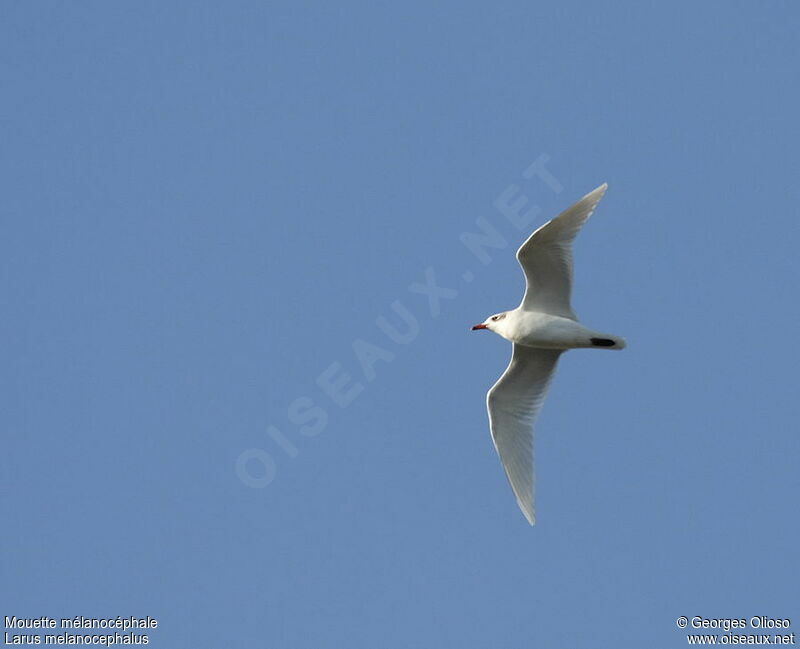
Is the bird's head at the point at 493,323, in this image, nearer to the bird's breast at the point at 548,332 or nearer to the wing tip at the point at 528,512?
the bird's breast at the point at 548,332

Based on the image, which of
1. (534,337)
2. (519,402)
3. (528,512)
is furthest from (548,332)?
(528,512)

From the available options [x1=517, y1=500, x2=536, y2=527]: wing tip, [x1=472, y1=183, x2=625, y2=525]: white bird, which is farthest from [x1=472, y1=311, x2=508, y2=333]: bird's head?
[x1=517, y1=500, x2=536, y2=527]: wing tip

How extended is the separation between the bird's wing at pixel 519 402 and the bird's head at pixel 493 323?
0.41 m

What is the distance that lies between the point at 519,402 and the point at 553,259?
7.66 ft

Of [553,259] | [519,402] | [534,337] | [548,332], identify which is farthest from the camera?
[519,402]

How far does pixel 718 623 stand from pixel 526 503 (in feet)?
9.54

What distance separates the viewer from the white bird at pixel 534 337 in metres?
15.2

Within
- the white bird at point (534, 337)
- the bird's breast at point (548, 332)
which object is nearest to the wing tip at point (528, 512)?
the white bird at point (534, 337)

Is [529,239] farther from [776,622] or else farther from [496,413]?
[776,622]

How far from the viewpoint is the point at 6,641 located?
15305 mm

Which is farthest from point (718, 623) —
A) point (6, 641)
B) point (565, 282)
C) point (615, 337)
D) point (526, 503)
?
point (6, 641)

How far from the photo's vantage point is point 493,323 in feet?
54.7

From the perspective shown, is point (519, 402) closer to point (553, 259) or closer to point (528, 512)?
point (528, 512)

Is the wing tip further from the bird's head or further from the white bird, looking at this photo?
the bird's head
